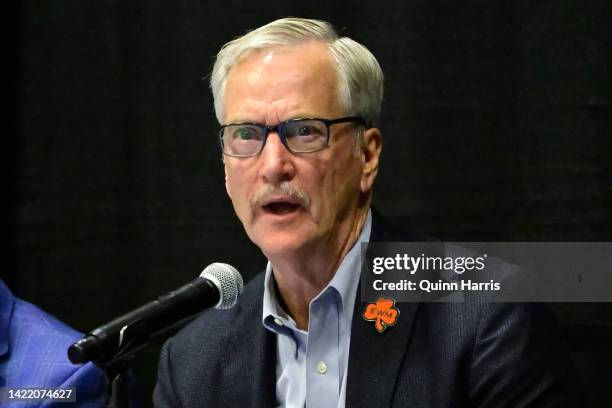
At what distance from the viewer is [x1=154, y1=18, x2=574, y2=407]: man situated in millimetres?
1845

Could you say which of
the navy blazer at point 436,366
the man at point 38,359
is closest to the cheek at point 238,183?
the navy blazer at point 436,366

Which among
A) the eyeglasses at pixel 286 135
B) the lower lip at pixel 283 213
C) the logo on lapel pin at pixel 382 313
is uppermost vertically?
the eyeglasses at pixel 286 135

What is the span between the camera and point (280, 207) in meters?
1.92

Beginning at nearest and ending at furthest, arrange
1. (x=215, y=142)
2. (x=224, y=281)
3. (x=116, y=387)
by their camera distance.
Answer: (x=116, y=387) < (x=224, y=281) < (x=215, y=142)

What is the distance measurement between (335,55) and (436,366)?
2.31ft

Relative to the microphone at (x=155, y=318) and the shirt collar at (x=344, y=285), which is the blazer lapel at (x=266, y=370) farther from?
the microphone at (x=155, y=318)

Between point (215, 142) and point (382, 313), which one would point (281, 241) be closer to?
point (382, 313)

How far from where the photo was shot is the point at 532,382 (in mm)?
1799

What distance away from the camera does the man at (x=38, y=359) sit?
2158 millimetres

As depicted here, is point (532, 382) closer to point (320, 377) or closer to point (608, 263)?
point (320, 377)

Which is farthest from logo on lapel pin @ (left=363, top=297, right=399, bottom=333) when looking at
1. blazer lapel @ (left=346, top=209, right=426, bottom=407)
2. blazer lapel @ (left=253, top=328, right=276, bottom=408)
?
blazer lapel @ (left=253, top=328, right=276, bottom=408)

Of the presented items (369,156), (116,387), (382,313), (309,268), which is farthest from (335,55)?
(116,387)

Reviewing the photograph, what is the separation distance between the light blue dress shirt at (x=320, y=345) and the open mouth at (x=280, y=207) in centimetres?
19

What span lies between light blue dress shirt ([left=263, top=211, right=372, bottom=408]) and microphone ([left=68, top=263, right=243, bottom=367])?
1.45 ft
